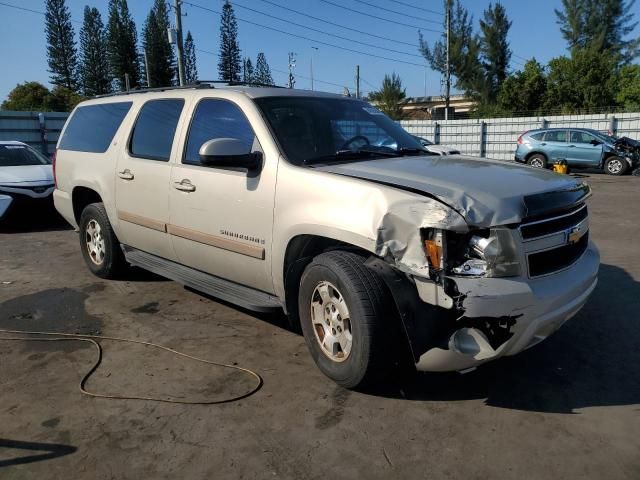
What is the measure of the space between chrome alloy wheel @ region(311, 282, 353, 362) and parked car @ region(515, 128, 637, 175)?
55.3ft

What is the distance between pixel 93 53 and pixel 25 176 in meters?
64.6

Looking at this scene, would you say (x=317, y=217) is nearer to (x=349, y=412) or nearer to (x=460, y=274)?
(x=460, y=274)

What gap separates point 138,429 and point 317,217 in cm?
155

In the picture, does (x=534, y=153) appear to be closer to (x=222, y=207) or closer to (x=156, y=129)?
(x=156, y=129)

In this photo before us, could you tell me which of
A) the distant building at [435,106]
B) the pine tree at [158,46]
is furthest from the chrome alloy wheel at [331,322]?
the distant building at [435,106]

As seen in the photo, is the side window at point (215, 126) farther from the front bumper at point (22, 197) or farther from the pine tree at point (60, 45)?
the pine tree at point (60, 45)

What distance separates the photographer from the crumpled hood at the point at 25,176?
348 inches

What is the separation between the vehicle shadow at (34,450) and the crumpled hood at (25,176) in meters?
7.06

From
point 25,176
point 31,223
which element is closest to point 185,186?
point 25,176

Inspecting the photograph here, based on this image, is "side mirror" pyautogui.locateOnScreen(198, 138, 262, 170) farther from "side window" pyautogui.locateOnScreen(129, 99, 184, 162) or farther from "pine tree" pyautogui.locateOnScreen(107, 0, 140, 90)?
"pine tree" pyautogui.locateOnScreen(107, 0, 140, 90)

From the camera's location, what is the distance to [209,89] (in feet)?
14.4

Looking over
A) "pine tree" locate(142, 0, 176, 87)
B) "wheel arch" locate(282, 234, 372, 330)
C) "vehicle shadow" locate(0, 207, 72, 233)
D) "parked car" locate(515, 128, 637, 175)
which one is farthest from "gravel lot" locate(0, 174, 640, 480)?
"pine tree" locate(142, 0, 176, 87)

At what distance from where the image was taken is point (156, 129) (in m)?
4.77

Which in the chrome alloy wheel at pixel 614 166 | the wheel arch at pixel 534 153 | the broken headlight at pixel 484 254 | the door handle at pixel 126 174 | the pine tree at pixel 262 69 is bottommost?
the chrome alloy wheel at pixel 614 166
